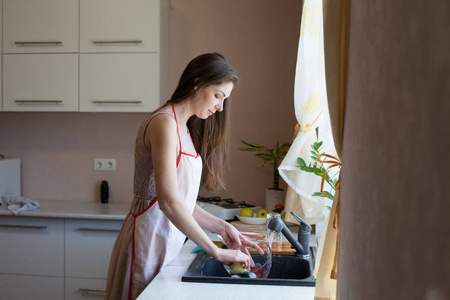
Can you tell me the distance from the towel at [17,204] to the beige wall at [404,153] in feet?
8.57

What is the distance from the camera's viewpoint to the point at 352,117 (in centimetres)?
70

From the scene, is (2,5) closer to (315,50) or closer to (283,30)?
(283,30)

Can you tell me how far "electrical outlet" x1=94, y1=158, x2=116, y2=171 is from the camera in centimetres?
329

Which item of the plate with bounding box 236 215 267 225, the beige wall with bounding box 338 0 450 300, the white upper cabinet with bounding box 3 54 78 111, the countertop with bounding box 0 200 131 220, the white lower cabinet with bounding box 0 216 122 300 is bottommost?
the white lower cabinet with bounding box 0 216 122 300

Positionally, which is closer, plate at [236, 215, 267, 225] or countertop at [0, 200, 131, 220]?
plate at [236, 215, 267, 225]

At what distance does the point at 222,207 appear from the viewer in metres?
2.78

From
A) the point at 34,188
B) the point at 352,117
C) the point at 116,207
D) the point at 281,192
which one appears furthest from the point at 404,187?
the point at 34,188

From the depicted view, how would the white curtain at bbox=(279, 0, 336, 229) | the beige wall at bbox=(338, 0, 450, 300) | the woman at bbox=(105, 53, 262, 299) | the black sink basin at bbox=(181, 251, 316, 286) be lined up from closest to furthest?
the beige wall at bbox=(338, 0, 450, 300)
the woman at bbox=(105, 53, 262, 299)
the black sink basin at bbox=(181, 251, 316, 286)
the white curtain at bbox=(279, 0, 336, 229)

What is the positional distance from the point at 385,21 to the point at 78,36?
2.76 metres

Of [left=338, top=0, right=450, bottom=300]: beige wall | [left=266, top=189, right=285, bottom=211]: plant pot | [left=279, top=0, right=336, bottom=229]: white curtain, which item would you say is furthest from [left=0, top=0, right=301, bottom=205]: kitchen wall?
[left=338, top=0, right=450, bottom=300]: beige wall

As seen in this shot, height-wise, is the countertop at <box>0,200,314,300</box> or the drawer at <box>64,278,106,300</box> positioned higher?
the countertop at <box>0,200,314,300</box>

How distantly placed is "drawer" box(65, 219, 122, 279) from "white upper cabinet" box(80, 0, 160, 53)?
1.05m

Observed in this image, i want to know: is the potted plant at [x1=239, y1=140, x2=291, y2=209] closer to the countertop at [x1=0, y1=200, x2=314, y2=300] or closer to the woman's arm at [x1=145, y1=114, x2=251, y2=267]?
the countertop at [x1=0, y1=200, x2=314, y2=300]

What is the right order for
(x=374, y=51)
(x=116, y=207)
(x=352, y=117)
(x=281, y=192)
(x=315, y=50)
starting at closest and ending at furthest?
(x=374, y=51) → (x=352, y=117) → (x=315, y=50) → (x=281, y=192) → (x=116, y=207)
